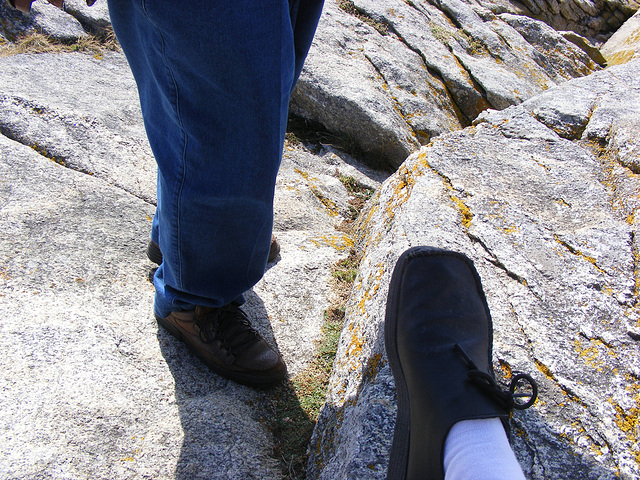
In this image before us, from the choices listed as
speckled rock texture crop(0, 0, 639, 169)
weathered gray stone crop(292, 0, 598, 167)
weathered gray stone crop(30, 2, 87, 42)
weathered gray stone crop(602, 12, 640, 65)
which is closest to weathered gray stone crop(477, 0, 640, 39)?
weathered gray stone crop(602, 12, 640, 65)

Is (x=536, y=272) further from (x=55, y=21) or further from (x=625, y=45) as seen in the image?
(x=625, y=45)

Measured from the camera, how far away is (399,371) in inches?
53.5

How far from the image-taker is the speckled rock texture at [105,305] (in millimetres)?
1370

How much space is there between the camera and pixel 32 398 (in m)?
1.39

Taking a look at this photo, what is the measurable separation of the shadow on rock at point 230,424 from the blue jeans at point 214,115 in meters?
0.35

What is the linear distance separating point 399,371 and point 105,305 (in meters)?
1.24

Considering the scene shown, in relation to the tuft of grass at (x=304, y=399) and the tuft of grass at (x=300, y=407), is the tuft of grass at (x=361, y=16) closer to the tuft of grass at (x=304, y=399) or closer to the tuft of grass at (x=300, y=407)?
the tuft of grass at (x=304, y=399)

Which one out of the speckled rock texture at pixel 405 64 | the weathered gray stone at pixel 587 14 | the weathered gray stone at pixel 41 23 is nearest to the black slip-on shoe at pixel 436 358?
the speckled rock texture at pixel 405 64

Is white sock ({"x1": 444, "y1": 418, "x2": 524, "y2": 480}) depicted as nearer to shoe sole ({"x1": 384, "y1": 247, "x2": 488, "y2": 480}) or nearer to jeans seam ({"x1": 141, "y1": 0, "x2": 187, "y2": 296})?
shoe sole ({"x1": 384, "y1": 247, "x2": 488, "y2": 480})

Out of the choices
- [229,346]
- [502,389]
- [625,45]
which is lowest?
[229,346]

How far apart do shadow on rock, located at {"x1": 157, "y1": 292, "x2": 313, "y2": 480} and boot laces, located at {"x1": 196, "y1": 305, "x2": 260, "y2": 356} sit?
0.54 ft

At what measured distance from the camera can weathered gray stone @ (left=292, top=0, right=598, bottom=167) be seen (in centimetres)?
330

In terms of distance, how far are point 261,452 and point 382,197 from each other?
1.45 meters

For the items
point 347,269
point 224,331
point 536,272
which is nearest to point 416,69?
point 347,269
